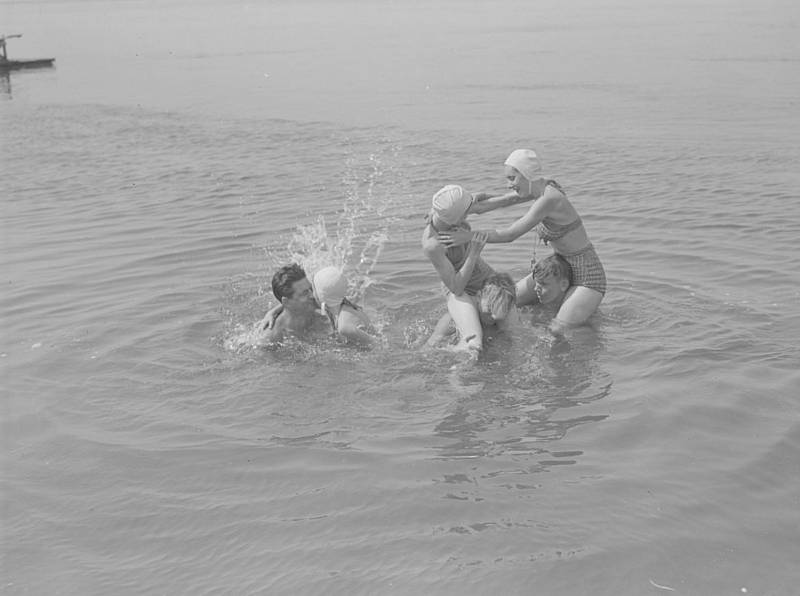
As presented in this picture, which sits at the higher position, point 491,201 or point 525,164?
point 525,164

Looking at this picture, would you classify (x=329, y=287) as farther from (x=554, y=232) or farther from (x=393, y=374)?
(x=554, y=232)

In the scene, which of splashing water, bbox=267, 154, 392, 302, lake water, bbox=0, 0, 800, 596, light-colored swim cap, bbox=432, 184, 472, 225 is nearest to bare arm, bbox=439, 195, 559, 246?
light-colored swim cap, bbox=432, 184, 472, 225

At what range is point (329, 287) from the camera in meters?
7.91

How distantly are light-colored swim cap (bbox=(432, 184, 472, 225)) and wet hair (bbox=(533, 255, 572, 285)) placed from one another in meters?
1.17

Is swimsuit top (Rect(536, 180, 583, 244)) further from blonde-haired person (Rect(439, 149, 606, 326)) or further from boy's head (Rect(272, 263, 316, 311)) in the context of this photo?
boy's head (Rect(272, 263, 316, 311))

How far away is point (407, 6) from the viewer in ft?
199

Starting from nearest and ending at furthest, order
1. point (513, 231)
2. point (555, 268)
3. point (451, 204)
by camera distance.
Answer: point (451, 204) < point (513, 231) < point (555, 268)

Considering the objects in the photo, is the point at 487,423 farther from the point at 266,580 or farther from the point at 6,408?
the point at 6,408

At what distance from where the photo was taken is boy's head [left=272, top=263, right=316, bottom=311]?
7887 mm

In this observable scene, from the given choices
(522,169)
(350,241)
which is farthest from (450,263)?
(350,241)

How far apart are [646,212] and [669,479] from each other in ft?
21.3

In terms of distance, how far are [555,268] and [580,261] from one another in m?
0.23

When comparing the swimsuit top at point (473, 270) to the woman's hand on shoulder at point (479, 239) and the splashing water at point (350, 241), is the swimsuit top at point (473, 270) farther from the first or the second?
the splashing water at point (350, 241)

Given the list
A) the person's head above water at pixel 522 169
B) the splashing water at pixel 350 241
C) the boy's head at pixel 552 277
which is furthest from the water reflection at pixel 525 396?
the splashing water at pixel 350 241
